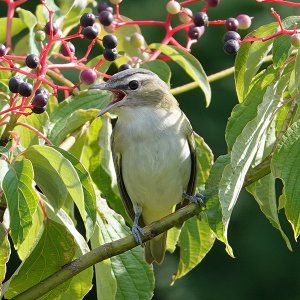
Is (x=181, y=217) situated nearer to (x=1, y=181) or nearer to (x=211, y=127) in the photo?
(x=1, y=181)

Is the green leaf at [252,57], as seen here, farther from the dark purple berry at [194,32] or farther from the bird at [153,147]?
the bird at [153,147]

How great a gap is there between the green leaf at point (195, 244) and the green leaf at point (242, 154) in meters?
0.63

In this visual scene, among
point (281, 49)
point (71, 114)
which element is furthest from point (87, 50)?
point (281, 49)

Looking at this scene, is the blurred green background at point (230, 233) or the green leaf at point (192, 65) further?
the blurred green background at point (230, 233)

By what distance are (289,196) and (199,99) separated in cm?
378

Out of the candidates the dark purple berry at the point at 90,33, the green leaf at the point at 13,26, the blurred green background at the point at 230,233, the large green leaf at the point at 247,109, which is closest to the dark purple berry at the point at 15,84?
the dark purple berry at the point at 90,33

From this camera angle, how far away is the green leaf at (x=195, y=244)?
2.89 metres

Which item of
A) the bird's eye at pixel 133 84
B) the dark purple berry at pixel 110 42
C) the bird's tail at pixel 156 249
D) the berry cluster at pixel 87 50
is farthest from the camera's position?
the bird's tail at pixel 156 249

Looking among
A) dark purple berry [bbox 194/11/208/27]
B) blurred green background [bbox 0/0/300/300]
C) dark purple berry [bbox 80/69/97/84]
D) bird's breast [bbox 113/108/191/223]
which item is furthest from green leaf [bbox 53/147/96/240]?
blurred green background [bbox 0/0/300/300]

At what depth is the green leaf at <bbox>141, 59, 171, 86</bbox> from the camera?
2898 mm

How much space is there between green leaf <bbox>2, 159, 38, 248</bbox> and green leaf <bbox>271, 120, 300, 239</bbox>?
0.58 meters

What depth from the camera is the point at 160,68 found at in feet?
9.57

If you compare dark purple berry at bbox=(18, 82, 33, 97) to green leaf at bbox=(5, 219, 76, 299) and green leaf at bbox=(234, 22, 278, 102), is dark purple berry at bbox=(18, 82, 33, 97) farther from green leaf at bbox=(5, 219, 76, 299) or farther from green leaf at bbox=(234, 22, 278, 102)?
green leaf at bbox=(234, 22, 278, 102)

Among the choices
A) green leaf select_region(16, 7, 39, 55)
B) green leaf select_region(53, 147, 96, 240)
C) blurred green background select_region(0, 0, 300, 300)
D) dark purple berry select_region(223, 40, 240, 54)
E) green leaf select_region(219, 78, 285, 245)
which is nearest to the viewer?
green leaf select_region(219, 78, 285, 245)
